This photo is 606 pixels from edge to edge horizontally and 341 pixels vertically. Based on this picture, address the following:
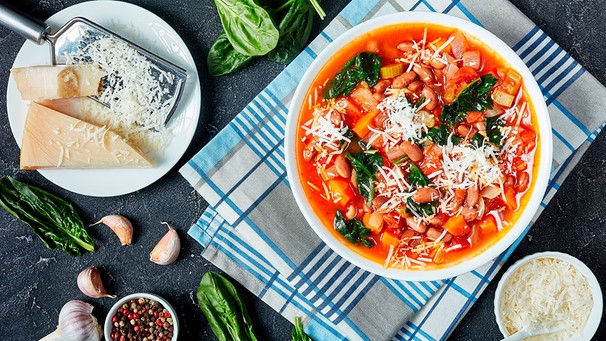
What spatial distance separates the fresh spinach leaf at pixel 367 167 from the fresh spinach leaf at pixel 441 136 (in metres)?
0.27

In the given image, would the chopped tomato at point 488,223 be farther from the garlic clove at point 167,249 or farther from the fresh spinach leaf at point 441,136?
the garlic clove at point 167,249

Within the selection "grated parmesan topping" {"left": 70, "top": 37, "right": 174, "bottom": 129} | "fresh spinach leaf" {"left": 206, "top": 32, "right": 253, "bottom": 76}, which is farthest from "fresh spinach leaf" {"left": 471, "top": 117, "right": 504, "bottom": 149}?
"grated parmesan topping" {"left": 70, "top": 37, "right": 174, "bottom": 129}

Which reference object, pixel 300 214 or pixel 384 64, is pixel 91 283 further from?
pixel 384 64

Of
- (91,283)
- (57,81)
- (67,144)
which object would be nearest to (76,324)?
(91,283)

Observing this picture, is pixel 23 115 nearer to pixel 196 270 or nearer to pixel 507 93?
pixel 196 270

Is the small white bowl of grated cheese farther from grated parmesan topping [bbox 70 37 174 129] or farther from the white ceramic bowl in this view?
grated parmesan topping [bbox 70 37 174 129]

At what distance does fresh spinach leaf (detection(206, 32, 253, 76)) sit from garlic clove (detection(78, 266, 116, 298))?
4.71 feet

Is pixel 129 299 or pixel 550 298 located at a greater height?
pixel 550 298

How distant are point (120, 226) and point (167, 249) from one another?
32 cm

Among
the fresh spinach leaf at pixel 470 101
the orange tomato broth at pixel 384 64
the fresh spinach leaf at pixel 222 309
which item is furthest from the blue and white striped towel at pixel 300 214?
the fresh spinach leaf at pixel 470 101

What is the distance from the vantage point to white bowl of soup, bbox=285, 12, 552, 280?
10.1 ft

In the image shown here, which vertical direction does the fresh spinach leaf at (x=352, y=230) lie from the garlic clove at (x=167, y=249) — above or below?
above

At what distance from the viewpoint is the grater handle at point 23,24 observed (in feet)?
11.9

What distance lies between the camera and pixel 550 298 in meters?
3.57
